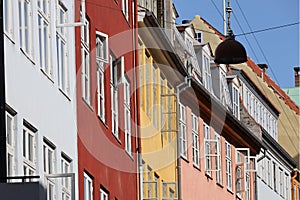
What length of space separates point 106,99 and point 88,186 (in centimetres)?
282

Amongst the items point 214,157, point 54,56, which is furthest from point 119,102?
point 214,157

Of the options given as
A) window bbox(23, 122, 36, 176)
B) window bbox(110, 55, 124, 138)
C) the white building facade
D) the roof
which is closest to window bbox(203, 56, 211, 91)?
window bbox(110, 55, 124, 138)

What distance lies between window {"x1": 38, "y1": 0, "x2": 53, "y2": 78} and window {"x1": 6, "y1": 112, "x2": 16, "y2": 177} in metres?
2.49

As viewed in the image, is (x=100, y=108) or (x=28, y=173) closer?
(x=28, y=173)

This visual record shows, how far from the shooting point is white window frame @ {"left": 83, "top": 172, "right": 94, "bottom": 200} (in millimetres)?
26234

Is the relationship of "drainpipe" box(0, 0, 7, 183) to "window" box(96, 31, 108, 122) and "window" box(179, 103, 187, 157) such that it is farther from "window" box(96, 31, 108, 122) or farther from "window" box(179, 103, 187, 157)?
"window" box(179, 103, 187, 157)

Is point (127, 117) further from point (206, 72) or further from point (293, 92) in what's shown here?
point (293, 92)

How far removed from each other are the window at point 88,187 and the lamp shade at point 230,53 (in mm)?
3480

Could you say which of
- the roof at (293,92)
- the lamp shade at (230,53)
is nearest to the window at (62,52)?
the lamp shade at (230,53)

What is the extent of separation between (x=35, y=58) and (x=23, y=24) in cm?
79

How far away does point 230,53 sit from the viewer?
2480 centimetres

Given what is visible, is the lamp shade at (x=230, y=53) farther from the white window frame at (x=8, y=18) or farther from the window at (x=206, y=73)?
the window at (x=206, y=73)

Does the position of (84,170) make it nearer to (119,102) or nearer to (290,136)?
(119,102)

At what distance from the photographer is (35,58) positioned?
22188 millimetres
